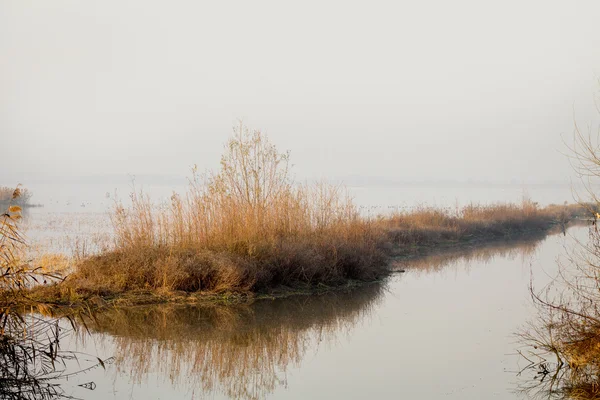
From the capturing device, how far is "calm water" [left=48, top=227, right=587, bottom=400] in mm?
5855

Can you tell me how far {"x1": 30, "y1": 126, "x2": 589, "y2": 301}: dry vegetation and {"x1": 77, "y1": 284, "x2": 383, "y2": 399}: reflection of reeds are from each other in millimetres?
768

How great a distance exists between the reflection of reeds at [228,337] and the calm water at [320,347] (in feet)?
0.05

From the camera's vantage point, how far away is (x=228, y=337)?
7.80m

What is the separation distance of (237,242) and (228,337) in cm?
376

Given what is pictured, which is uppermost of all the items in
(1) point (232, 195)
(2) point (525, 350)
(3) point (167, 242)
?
(1) point (232, 195)

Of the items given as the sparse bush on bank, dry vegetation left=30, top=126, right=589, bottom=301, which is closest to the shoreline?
dry vegetation left=30, top=126, right=589, bottom=301

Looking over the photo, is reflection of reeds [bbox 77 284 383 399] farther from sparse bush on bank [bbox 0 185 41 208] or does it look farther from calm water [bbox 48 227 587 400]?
sparse bush on bank [bbox 0 185 41 208]

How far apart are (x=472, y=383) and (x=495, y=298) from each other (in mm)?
5279

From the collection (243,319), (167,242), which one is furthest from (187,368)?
(167,242)

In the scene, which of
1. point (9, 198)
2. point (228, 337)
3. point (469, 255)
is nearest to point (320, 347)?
point (228, 337)

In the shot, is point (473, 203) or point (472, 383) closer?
point (472, 383)

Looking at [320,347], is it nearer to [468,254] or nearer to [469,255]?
[469,255]

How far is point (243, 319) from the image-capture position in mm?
8875

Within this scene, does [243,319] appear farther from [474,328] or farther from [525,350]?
[525,350]
